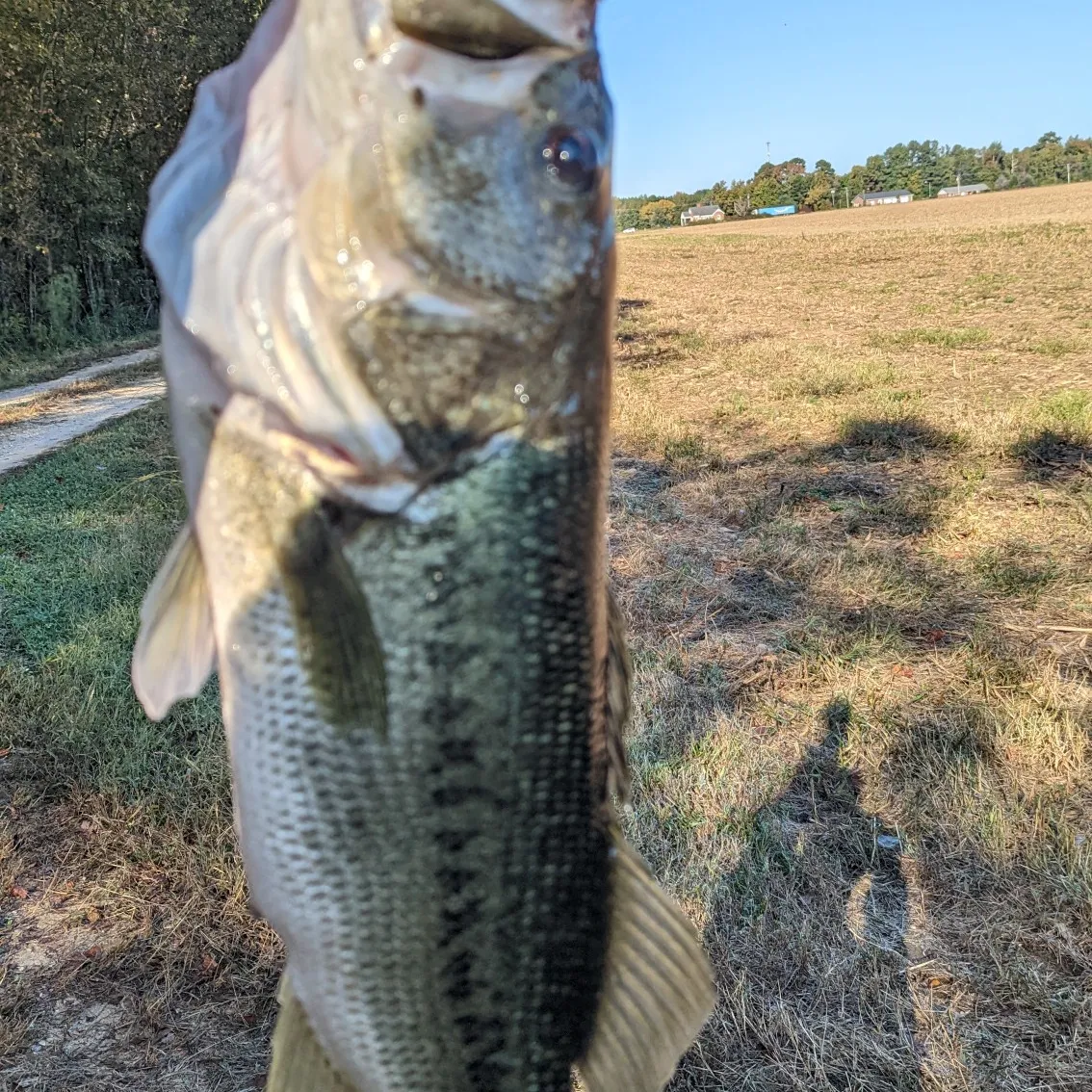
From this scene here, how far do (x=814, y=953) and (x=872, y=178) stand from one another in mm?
128232

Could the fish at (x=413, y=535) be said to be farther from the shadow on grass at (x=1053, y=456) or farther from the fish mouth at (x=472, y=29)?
the shadow on grass at (x=1053, y=456)

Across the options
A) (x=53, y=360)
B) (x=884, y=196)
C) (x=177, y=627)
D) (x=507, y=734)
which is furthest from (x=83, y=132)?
(x=884, y=196)

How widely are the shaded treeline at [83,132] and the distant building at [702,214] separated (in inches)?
3686

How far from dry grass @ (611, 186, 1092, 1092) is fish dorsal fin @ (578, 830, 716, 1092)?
157 centimetres

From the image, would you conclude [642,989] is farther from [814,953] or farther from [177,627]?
[814,953]

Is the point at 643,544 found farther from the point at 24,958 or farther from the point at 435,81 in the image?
the point at 435,81

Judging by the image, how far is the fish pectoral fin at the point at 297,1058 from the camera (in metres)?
1.37

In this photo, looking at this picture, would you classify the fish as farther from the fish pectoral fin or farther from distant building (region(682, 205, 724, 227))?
distant building (region(682, 205, 724, 227))

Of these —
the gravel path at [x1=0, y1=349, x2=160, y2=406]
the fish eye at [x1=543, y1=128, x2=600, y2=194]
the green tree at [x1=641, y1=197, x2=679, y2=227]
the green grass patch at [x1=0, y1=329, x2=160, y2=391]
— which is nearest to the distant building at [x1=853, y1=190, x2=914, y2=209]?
the green tree at [x1=641, y1=197, x2=679, y2=227]

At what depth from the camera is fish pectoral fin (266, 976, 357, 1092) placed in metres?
1.37

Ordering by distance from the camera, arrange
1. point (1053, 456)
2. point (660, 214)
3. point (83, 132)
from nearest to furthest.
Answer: point (1053, 456)
point (83, 132)
point (660, 214)

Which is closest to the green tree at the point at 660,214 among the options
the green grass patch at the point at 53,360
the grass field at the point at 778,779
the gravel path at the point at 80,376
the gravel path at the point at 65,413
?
the green grass patch at the point at 53,360

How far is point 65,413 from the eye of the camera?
41.1 feet

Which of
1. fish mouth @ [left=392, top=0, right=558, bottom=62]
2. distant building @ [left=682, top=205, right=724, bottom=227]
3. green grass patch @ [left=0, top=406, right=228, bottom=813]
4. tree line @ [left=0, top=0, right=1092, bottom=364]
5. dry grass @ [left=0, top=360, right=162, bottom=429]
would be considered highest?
distant building @ [left=682, top=205, right=724, bottom=227]
